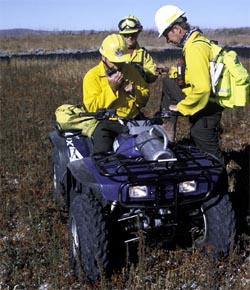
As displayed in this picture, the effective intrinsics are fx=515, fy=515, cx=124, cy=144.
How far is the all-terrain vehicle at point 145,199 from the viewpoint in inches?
160

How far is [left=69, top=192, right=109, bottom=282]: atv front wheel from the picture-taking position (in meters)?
4.05

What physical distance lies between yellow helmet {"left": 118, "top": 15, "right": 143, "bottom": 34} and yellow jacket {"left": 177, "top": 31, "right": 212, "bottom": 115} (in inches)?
95.1

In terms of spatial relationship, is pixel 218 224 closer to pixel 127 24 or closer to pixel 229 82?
pixel 229 82

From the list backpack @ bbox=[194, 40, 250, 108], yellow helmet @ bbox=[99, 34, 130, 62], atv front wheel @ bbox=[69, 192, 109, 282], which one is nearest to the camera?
atv front wheel @ bbox=[69, 192, 109, 282]

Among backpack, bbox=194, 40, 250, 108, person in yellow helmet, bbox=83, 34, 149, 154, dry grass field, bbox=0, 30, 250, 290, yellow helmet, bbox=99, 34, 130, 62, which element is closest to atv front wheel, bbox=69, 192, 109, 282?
dry grass field, bbox=0, 30, 250, 290

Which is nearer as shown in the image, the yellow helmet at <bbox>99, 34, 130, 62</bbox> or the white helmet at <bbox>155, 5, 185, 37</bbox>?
the yellow helmet at <bbox>99, 34, 130, 62</bbox>

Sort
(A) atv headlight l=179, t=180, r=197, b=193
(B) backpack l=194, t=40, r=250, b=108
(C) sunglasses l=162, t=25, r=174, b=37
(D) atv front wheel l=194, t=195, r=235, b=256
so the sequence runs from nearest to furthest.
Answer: (A) atv headlight l=179, t=180, r=197, b=193, (D) atv front wheel l=194, t=195, r=235, b=256, (B) backpack l=194, t=40, r=250, b=108, (C) sunglasses l=162, t=25, r=174, b=37

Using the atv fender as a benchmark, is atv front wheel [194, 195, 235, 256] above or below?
below

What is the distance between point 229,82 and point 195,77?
41 cm

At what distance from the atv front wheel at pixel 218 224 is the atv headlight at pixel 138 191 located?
1.99 ft

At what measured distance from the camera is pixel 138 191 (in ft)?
13.4

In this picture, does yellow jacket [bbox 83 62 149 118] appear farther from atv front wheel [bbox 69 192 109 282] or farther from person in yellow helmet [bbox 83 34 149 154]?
atv front wheel [bbox 69 192 109 282]

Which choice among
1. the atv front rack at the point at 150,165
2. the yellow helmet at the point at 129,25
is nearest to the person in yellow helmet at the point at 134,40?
the yellow helmet at the point at 129,25

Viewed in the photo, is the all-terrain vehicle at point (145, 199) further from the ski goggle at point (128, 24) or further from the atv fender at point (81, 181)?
the ski goggle at point (128, 24)
